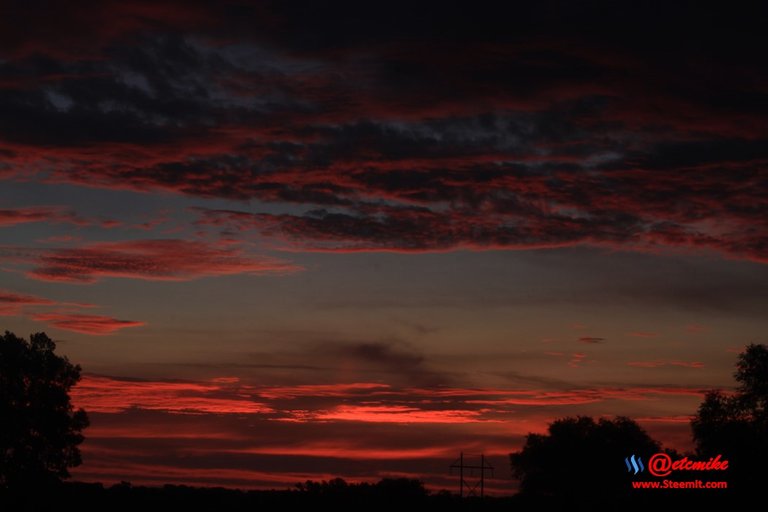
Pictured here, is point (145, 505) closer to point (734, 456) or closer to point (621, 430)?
point (734, 456)

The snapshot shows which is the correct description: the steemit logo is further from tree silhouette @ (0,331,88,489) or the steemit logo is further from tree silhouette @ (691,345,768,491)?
tree silhouette @ (0,331,88,489)

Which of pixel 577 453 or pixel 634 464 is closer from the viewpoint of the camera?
pixel 634 464

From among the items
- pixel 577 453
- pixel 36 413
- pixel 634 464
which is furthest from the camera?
pixel 577 453

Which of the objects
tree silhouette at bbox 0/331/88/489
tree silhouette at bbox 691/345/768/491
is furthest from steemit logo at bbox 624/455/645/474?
tree silhouette at bbox 0/331/88/489

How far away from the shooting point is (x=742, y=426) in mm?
74062

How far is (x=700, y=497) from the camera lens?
74500mm

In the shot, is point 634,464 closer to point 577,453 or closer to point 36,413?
point 577,453

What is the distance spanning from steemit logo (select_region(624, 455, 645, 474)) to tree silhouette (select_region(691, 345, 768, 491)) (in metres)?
24.0

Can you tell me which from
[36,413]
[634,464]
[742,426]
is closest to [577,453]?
[634,464]

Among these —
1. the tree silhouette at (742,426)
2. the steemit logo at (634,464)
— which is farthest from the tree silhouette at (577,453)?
the tree silhouette at (742,426)

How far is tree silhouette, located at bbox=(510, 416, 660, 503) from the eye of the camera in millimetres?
112938

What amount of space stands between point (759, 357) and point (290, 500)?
133 ft

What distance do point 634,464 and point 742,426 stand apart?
29.7 meters

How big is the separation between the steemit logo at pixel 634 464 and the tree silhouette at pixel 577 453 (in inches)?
86.3
